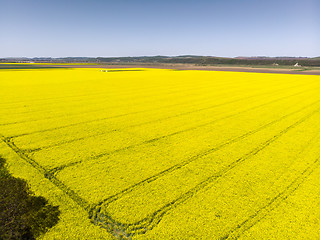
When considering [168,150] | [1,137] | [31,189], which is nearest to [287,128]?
[168,150]

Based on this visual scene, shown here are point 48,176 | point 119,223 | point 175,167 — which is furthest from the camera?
point 175,167

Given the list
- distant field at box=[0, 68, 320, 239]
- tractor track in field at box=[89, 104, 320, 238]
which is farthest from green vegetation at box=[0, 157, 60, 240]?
tractor track in field at box=[89, 104, 320, 238]

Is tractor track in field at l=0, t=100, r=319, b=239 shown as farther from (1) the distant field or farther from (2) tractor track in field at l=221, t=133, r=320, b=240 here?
(2) tractor track in field at l=221, t=133, r=320, b=240

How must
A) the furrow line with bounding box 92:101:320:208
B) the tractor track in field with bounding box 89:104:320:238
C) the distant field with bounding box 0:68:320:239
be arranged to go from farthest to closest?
the furrow line with bounding box 92:101:320:208 → the distant field with bounding box 0:68:320:239 → the tractor track in field with bounding box 89:104:320:238

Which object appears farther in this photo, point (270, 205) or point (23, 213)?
point (270, 205)

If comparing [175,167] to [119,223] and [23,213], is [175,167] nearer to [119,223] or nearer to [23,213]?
[119,223]

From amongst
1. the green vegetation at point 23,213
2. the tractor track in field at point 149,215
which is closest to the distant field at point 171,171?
the tractor track in field at point 149,215

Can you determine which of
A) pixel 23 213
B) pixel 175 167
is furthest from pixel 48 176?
pixel 175 167
